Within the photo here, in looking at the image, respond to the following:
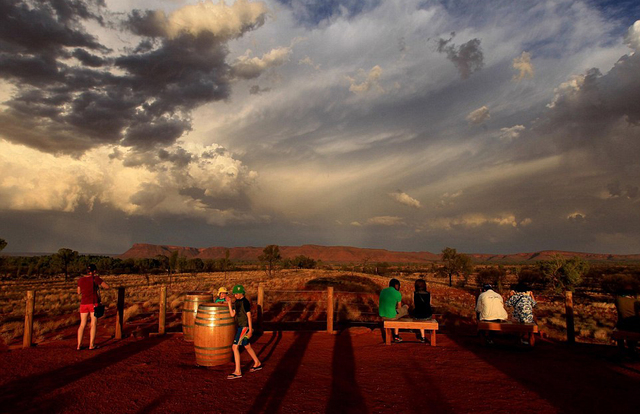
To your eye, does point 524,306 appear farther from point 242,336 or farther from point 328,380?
point 242,336

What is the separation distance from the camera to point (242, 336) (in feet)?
24.1

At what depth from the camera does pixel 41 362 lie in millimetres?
8023

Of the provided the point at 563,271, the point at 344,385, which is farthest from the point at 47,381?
the point at 563,271

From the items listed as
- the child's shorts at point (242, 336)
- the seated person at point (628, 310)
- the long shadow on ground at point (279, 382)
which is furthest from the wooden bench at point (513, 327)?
the child's shorts at point (242, 336)

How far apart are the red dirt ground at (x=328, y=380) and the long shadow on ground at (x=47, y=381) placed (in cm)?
2

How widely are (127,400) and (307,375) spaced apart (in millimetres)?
3153

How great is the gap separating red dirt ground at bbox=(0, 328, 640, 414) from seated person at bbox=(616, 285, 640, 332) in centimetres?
70

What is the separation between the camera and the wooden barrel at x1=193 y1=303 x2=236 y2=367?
301 inches

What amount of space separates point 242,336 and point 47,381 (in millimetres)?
3501

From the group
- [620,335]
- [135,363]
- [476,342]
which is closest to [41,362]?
[135,363]

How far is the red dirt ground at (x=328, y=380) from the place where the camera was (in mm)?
5762

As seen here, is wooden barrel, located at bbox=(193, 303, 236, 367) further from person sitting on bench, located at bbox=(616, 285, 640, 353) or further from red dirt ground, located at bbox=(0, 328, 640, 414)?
person sitting on bench, located at bbox=(616, 285, 640, 353)

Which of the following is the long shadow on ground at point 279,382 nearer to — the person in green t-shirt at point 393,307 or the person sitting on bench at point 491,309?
the person in green t-shirt at point 393,307

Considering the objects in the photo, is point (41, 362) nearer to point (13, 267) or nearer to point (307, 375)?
point (307, 375)
